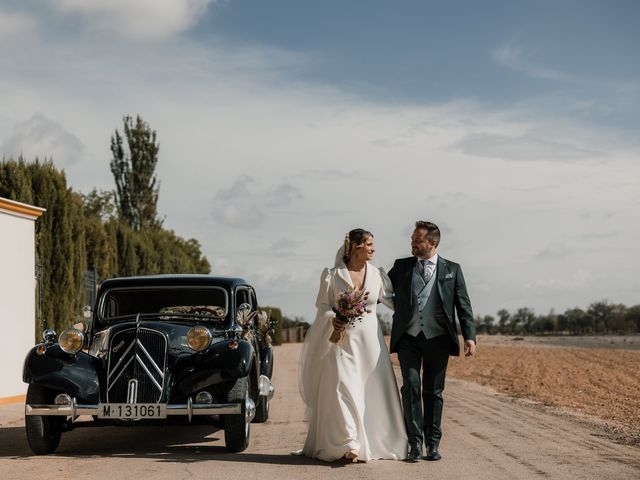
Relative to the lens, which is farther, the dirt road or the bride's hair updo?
the bride's hair updo

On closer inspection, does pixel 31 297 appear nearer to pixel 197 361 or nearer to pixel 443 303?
pixel 197 361

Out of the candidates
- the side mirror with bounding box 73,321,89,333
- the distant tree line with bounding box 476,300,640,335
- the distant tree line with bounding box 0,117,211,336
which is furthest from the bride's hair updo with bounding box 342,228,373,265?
the distant tree line with bounding box 476,300,640,335

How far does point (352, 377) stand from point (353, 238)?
1318mm

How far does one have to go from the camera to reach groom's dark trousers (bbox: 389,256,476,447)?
877 centimetres

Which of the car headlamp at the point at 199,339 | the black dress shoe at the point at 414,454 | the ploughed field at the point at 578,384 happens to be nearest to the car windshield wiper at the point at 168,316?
the car headlamp at the point at 199,339

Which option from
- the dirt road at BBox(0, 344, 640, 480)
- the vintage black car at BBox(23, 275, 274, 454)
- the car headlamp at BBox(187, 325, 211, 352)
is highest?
the car headlamp at BBox(187, 325, 211, 352)

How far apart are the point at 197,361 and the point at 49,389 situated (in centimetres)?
151

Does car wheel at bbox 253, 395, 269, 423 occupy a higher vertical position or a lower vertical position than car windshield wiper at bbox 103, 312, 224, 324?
lower

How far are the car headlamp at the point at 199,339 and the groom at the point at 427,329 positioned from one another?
1946 millimetres

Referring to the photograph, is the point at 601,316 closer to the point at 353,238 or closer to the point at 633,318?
the point at 633,318

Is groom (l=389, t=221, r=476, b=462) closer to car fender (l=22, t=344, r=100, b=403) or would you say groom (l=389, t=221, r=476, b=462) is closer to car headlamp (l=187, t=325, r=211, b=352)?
car headlamp (l=187, t=325, r=211, b=352)

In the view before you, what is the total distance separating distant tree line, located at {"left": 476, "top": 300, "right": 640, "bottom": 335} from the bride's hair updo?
102 metres

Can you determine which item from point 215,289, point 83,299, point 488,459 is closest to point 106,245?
point 83,299

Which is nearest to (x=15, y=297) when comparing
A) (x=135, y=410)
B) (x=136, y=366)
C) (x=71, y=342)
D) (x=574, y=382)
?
(x=71, y=342)
